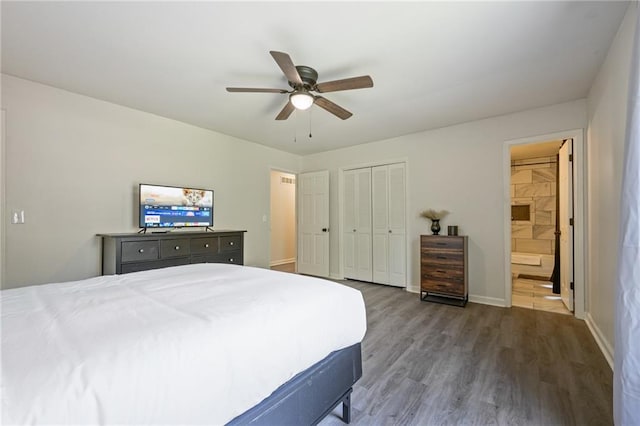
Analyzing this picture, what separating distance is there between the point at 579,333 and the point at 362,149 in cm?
372

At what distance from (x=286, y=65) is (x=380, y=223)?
3.31 m

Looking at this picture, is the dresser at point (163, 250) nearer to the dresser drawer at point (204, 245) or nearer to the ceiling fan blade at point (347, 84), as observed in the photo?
the dresser drawer at point (204, 245)

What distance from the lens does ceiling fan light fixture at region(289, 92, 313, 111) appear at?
7.93 ft

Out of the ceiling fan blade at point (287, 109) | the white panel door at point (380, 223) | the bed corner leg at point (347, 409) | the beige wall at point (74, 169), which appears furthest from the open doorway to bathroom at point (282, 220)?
the bed corner leg at point (347, 409)

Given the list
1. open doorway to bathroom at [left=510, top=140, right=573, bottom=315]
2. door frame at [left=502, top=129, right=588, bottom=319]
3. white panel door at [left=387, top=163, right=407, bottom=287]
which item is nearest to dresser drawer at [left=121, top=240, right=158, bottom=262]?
white panel door at [left=387, top=163, right=407, bottom=287]

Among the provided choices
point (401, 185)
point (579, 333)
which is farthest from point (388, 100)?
point (579, 333)

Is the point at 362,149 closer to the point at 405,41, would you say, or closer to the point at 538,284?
the point at 405,41

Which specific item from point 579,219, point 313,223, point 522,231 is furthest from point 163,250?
point 522,231

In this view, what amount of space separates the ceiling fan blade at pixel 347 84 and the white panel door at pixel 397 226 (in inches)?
100

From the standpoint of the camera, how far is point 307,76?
2438 mm

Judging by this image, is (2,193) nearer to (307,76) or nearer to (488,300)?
(307,76)

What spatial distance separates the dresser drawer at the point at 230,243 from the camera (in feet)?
12.6

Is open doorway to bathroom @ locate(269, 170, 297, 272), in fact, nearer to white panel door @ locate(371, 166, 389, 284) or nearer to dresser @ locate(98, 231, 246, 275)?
white panel door @ locate(371, 166, 389, 284)

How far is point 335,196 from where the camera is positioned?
5395 mm
